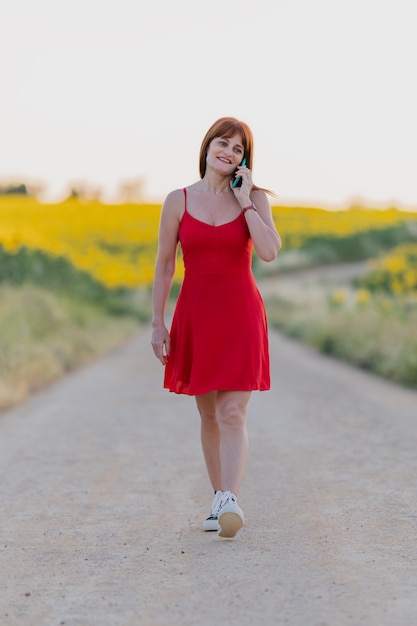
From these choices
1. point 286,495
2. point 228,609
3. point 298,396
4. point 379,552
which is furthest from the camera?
point 298,396

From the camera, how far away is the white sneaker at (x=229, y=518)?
5.56 m

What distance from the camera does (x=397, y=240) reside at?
56094 mm

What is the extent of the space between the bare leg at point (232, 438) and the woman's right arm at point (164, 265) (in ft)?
1.37

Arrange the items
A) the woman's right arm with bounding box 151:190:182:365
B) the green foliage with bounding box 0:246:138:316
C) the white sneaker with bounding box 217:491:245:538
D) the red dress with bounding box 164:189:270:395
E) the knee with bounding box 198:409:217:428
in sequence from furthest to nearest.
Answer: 1. the green foliage with bounding box 0:246:138:316
2. the knee with bounding box 198:409:217:428
3. the woman's right arm with bounding box 151:190:182:365
4. the red dress with bounding box 164:189:270:395
5. the white sneaker with bounding box 217:491:245:538

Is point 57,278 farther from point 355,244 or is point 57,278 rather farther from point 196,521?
point 355,244

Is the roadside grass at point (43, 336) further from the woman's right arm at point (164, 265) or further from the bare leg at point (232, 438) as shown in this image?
the bare leg at point (232, 438)

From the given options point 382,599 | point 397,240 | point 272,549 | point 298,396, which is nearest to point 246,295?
point 272,549

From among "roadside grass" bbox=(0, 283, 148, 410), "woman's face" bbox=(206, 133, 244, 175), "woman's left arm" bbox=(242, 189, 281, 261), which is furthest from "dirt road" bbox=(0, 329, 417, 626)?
"roadside grass" bbox=(0, 283, 148, 410)

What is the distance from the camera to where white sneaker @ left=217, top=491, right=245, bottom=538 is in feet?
18.2

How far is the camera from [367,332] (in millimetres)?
19250

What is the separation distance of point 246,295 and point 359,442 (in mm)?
3688

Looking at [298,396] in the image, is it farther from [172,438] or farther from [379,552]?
[379,552]

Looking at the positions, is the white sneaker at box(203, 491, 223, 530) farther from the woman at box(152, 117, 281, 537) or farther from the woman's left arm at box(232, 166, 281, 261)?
the woman's left arm at box(232, 166, 281, 261)

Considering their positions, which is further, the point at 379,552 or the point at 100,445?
the point at 100,445
